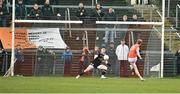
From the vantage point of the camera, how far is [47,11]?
31891mm

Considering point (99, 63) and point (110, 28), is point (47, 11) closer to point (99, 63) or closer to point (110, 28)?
point (110, 28)

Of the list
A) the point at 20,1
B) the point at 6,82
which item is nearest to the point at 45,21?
the point at 20,1

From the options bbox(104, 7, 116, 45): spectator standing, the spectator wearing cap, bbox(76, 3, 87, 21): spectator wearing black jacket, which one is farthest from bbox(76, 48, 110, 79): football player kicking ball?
bbox(76, 3, 87, 21): spectator wearing black jacket

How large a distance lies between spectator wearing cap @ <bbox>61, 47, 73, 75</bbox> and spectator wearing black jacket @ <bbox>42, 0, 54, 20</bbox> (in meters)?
2.10

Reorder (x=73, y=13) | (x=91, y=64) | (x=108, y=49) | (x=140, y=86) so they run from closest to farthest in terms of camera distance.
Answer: (x=140, y=86)
(x=91, y=64)
(x=108, y=49)
(x=73, y=13)

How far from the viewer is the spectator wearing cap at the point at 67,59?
30688 mm

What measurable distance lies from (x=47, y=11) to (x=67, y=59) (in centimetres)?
294

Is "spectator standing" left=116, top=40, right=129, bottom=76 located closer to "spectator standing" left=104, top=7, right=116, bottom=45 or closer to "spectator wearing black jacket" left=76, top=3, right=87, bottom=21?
"spectator standing" left=104, top=7, right=116, bottom=45

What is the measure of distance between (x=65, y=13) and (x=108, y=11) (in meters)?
2.35

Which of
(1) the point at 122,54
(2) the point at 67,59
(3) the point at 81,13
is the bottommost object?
(2) the point at 67,59

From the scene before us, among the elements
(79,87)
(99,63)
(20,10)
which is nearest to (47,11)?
(20,10)

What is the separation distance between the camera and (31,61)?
102ft

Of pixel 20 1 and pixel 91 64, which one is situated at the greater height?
pixel 20 1

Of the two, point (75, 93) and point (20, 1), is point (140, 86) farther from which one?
point (20, 1)
